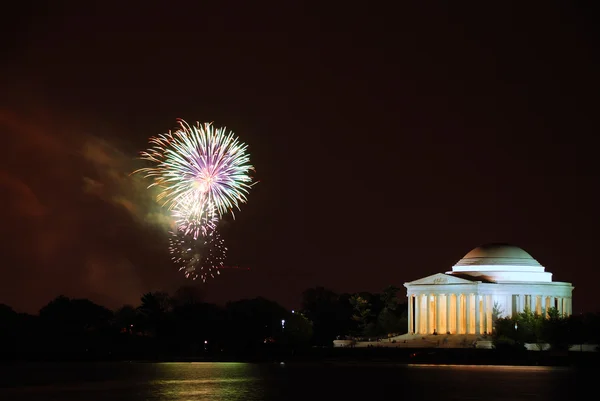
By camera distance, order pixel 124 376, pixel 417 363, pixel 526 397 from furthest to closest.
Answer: pixel 417 363, pixel 124 376, pixel 526 397

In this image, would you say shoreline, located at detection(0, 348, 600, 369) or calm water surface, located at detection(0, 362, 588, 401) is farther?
shoreline, located at detection(0, 348, 600, 369)

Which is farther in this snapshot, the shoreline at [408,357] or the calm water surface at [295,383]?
the shoreline at [408,357]

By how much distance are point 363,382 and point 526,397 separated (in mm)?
24436

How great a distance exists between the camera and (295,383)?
125750 mm

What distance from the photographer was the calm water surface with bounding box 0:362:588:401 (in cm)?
10800

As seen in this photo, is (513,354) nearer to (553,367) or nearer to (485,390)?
(553,367)

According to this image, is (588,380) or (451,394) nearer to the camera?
(451,394)

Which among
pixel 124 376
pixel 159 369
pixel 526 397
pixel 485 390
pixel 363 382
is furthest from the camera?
pixel 159 369

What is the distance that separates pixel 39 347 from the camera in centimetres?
→ 19925

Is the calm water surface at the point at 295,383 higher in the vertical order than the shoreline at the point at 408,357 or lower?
lower

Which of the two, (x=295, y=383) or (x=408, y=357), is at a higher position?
(x=408, y=357)

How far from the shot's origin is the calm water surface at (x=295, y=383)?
354 feet

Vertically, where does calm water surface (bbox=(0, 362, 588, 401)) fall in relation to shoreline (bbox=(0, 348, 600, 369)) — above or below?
below

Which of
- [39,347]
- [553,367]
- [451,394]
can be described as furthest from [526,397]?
A: [39,347]
